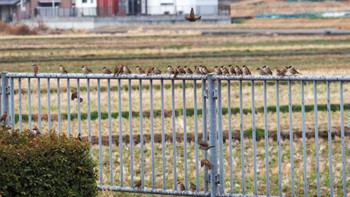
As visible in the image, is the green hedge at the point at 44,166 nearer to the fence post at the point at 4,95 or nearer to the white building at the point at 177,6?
the fence post at the point at 4,95

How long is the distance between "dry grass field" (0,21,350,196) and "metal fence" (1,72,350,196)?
2.1 inches

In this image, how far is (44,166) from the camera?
30.3ft

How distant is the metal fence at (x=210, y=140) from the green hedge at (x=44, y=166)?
1.53 m

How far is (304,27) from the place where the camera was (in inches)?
3556

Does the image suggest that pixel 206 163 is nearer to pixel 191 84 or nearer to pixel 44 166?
pixel 44 166

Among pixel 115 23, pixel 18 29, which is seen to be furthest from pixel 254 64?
pixel 115 23

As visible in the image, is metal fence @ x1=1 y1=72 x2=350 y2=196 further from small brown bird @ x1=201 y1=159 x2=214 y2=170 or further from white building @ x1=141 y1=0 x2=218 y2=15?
white building @ x1=141 y1=0 x2=218 y2=15

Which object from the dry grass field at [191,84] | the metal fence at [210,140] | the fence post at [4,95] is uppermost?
the fence post at [4,95]

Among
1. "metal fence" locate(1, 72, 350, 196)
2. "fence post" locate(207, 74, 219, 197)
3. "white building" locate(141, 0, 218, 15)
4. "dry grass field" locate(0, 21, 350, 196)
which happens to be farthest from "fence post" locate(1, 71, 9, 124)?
"white building" locate(141, 0, 218, 15)

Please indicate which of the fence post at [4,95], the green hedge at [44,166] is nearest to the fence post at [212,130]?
the green hedge at [44,166]

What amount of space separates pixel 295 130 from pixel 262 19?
87.5m

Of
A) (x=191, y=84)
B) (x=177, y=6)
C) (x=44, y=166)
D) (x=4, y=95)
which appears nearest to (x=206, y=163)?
(x=44, y=166)

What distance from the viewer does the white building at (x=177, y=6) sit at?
107m

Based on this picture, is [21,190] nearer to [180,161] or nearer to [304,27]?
[180,161]
